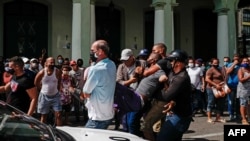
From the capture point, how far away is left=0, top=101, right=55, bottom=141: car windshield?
3383 mm

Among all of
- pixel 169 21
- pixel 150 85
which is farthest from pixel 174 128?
pixel 169 21

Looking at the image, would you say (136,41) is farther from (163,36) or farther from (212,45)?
(212,45)

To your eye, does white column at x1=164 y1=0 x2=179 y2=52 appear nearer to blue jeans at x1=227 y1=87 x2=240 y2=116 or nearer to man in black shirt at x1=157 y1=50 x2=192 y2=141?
blue jeans at x1=227 y1=87 x2=240 y2=116

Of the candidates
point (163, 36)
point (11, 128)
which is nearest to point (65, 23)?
point (163, 36)

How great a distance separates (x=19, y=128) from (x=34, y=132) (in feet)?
0.47

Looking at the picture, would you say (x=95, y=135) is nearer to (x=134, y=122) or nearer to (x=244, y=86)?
(x=134, y=122)

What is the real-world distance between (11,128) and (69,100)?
6.96 meters

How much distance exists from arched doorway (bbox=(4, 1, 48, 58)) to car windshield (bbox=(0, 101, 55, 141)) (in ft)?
44.8

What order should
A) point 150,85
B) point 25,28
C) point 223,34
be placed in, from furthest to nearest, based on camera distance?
point 223,34 < point 25,28 < point 150,85

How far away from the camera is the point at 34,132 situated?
3568 millimetres

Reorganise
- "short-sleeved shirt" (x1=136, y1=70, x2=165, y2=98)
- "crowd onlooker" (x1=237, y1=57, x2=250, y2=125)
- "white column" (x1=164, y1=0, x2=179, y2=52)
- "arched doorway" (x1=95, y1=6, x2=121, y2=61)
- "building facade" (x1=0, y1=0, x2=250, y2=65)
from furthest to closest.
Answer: "arched doorway" (x1=95, y1=6, x2=121, y2=61), "white column" (x1=164, y1=0, x2=179, y2=52), "building facade" (x1=0, y1=0, x2=250, y2=65), "crowd onlooker" (x1=237, y1=57, x2=250, y2=125), "short-sleeved shirt" (x1=136, y1=70, x2=165, y2=98)

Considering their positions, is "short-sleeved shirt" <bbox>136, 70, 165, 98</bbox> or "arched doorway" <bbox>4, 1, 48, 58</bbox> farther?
"arched doorway" <bbox>4, 1, 48, 58</bbox>

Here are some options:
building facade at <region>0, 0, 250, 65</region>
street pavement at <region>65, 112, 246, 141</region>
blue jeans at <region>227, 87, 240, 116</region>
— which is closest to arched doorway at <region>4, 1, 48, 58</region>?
building facade at <region>0, 0, 250, 65</region>

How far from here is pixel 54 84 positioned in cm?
886
